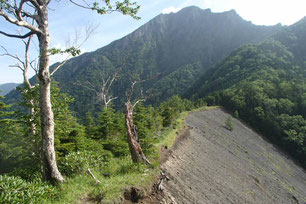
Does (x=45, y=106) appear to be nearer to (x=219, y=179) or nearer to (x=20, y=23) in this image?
(x=20, y=23)

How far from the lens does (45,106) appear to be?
19.6 ft

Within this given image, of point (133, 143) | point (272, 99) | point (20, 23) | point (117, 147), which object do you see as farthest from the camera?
point (272, 99)

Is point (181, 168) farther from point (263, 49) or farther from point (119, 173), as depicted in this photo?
point (263, 49)

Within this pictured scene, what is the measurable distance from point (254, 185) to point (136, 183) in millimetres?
18619

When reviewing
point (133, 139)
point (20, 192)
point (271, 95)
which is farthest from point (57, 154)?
point (271, 95)

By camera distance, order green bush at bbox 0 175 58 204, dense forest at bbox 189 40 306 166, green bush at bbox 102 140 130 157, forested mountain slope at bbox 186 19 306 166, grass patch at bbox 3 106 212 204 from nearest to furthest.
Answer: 1. green bush at bbox 0 175 58 204
2. grass patch at bbox 3 106 212 204
3. green bush at bbox 102 140 130 157
4. dense forest at bbox 189 40 306 166
5. forested mountain slope at bbox 186 19 306 166

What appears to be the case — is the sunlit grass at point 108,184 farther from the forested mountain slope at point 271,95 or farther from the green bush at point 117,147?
the forested mountain slope at point 271,95

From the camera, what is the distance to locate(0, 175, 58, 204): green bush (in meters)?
4.42

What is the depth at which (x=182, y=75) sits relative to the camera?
176 meters

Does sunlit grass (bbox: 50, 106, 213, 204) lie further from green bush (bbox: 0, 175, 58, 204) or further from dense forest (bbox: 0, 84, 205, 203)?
green bush (bbox: 0, 175, 58, 204)

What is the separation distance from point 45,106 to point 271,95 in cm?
7572

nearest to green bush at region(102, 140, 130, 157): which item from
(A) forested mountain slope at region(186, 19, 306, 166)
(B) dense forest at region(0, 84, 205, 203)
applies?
(B) dense forest at region(0, 84, 205, 203)

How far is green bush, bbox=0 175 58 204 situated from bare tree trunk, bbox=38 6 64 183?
79 cm

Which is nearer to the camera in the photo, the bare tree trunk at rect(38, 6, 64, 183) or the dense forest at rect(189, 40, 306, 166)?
the bare tree trunk at rect(38, 6, 64, 183)
